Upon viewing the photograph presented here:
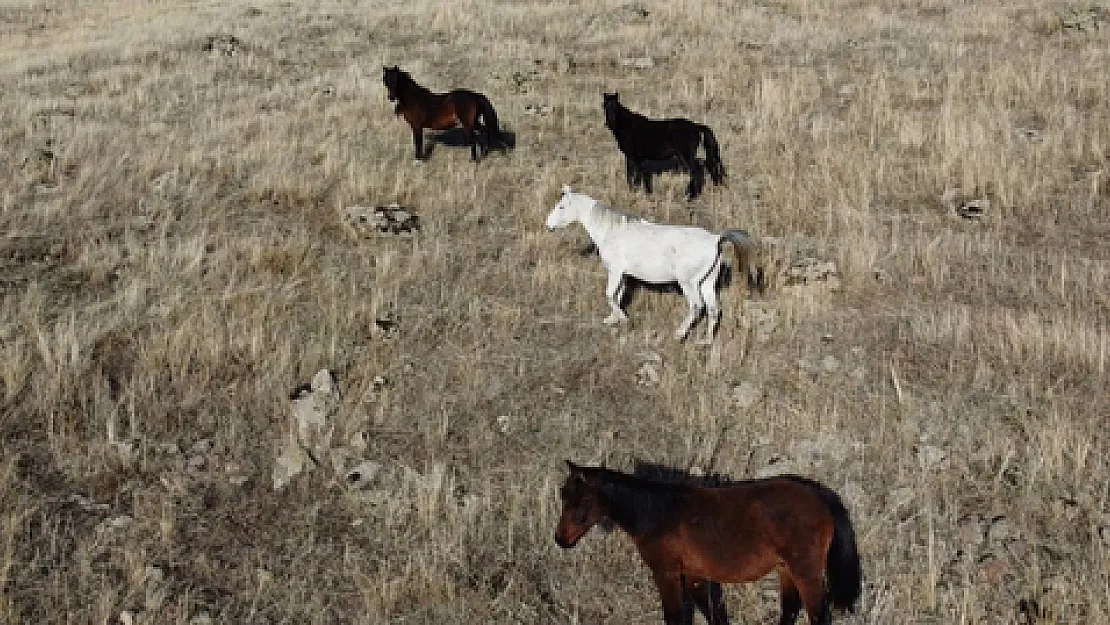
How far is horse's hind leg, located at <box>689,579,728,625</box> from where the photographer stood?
17.2 ft

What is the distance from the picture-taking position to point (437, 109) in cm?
1272

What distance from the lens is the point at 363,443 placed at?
265 inches

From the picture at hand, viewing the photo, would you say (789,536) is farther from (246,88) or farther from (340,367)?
(246,88)

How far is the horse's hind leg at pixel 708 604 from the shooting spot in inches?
206

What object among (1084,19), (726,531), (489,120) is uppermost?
(1084,19)

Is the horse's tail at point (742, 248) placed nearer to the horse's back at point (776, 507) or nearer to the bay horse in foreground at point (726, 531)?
the bay horse in foreground at point (726, 531)

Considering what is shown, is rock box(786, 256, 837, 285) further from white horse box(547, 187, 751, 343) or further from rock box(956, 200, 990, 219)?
rock box(956, 200, 990, 219)

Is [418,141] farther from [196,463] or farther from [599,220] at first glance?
[196,463]

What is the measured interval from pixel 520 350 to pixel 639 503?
3.48 meters

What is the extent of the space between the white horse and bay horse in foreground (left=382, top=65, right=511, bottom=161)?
4525 millimetres

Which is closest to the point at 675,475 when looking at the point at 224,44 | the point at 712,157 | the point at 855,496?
the point at 855,496

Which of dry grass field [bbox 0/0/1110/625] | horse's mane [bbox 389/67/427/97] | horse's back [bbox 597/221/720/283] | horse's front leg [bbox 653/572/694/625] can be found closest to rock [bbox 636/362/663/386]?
dry grass field [bbox 0/0/1110/625]

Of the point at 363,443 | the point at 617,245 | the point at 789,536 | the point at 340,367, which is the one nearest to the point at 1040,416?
the point at 789,536

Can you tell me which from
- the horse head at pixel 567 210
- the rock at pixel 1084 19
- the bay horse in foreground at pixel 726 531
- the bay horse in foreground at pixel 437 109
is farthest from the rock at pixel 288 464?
the rock at pixel 1084 19
